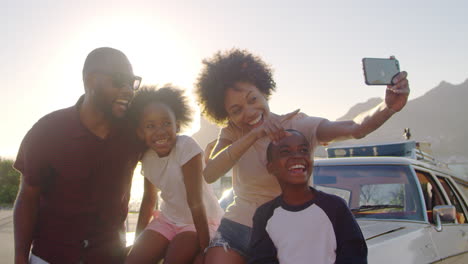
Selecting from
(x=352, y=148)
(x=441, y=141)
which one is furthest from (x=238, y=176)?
(x=441, y=141)

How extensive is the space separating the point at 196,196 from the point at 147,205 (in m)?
0.64

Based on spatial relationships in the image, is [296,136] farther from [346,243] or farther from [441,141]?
[441,141]

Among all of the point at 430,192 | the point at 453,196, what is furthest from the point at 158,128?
the point at 453,196

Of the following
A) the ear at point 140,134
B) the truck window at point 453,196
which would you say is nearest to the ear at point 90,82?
the ear at point 140,134

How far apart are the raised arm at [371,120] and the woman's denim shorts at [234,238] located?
2.19 feet

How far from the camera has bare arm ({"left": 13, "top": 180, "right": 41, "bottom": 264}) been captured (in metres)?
2.51

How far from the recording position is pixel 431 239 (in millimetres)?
3447

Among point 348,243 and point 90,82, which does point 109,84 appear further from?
point 348,243

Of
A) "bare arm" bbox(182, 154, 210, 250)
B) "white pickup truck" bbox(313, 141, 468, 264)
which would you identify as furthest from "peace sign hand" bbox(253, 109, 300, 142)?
"white pickup truck" bbox(313, 141, 468, 264)

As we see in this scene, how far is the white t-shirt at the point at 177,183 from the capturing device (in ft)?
8.48

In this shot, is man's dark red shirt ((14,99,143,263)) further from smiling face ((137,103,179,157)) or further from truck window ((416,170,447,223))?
truck window ((416,170,447,223))

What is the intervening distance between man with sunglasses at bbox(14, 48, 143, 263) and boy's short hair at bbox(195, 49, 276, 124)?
515 millimetres

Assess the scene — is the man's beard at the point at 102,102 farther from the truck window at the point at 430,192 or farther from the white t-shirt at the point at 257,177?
the truck window at the point at 430,192

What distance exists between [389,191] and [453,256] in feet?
3.24
